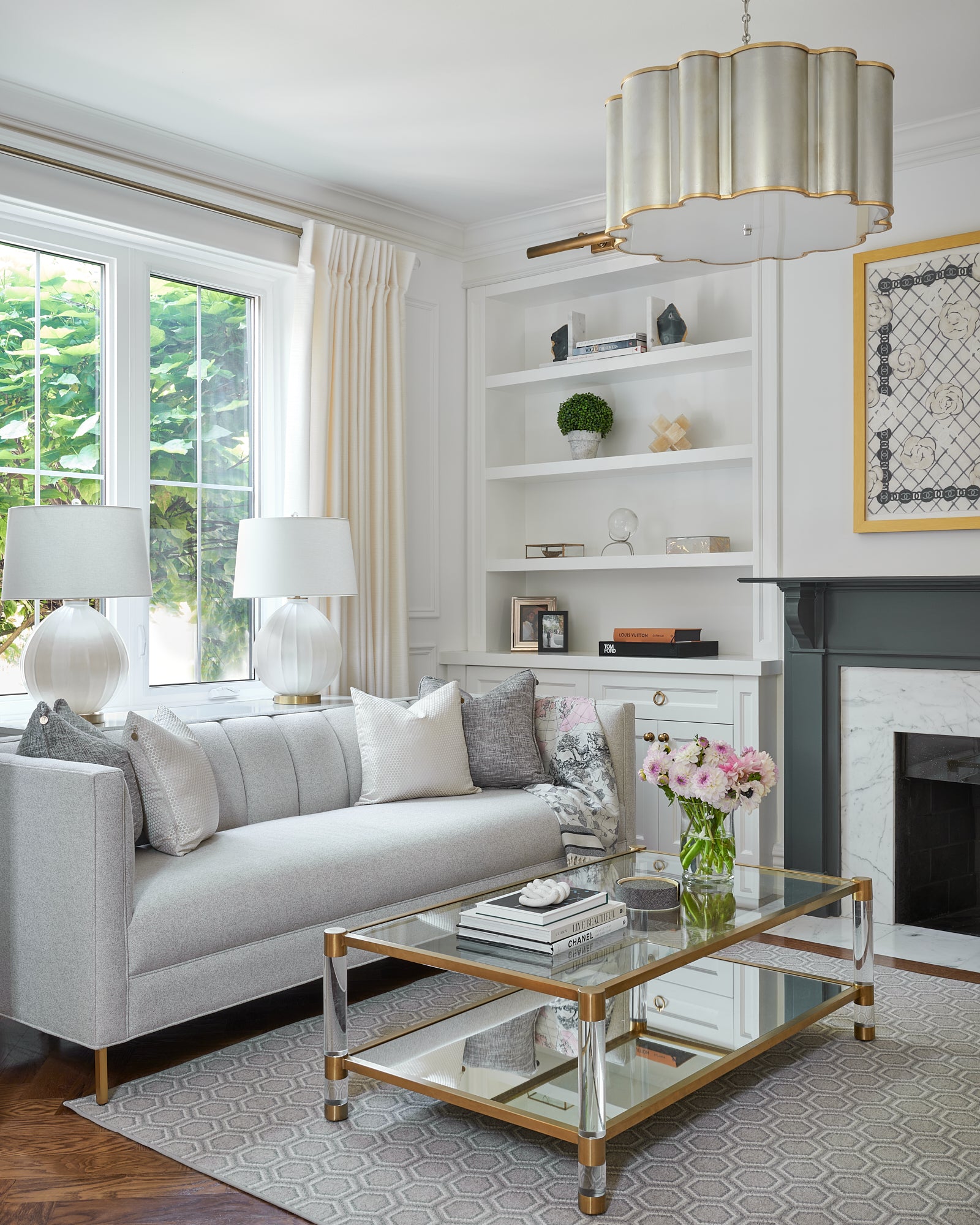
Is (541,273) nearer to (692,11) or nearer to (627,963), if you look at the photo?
(692,11)

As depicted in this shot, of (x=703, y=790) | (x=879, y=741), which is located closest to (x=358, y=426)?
(x=879, y=741)

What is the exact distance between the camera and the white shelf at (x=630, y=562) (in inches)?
179

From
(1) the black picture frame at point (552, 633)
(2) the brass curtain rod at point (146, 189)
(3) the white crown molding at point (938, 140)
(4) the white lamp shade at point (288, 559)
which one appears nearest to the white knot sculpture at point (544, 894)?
(4) the white lamp shade at point (288, 559)

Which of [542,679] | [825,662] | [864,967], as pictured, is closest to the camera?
[864,967]

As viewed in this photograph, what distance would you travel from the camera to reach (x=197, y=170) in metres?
4.23

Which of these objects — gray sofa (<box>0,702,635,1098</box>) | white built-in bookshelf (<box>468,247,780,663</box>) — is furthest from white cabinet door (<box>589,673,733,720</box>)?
gray sofa (<box>0,702,635,1098</box>)

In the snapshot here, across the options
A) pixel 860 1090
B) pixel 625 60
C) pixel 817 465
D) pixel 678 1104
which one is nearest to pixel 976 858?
pixel 817 465

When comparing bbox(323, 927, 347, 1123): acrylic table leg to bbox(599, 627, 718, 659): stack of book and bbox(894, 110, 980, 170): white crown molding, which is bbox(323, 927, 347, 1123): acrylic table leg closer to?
bbox(599, 627, 718, 659): stack of book

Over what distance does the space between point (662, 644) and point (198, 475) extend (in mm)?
1910

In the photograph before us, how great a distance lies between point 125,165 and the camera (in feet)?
13.1

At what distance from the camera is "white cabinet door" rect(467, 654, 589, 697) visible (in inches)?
189

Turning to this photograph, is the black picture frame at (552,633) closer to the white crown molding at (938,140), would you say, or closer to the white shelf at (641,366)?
the white shelf at (641,366)

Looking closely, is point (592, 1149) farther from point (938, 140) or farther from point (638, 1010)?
point (938, 140)

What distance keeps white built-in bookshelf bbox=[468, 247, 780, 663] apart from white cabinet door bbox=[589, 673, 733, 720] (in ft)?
0.78
